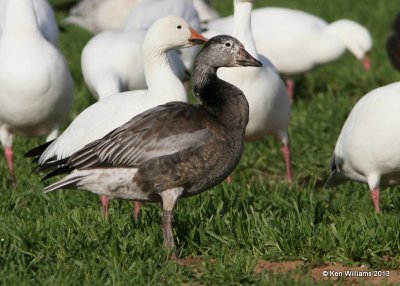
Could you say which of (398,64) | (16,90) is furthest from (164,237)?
(398,64)

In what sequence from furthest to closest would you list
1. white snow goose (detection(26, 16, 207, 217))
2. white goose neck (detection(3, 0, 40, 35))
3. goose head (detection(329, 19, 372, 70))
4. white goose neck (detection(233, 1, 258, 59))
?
goose head (detection(329, 19, 372, 70)) < white goose neck (detection(233, 1, 258, 59)) < white goose neck (detection(3, 0, 40, 35)) < white snow goose (detection(26, 16, 207, 217))

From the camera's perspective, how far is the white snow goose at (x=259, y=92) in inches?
332

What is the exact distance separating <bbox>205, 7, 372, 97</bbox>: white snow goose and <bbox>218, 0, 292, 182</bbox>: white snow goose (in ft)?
10.7

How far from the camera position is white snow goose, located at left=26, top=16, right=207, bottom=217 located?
22.3 ft

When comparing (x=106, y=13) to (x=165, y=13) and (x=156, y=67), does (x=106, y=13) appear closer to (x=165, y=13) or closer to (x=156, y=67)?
(x=165, y=13)

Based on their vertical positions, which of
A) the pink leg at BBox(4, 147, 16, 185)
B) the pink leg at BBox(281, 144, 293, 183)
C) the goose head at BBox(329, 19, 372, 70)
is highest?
the pink leg at BBox(4, 147, 16, 185)

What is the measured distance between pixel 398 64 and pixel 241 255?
20.5 ft

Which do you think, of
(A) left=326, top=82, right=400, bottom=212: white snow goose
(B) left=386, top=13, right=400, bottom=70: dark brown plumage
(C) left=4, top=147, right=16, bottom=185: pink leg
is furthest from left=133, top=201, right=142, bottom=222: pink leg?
(B) left=386, top=13, right=400, bottom=70: dark brown plumage

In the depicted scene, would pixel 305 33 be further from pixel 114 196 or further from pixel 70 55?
pixel 114 196

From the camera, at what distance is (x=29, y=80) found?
26.2ft

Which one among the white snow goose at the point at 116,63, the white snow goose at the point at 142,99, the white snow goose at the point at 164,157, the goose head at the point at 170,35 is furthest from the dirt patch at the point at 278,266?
the white snow goose at the point at 116,63

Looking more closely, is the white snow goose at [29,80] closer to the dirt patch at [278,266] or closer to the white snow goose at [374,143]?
the white snow goose at [374,143]

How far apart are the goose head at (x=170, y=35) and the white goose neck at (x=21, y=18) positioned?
1.62 meters

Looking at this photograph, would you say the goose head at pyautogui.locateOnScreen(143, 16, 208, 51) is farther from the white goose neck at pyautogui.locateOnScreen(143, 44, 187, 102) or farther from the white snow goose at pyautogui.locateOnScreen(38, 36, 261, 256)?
the white snow goose at pyautogui.locateOnScreen(38, 36, 261, 256)
